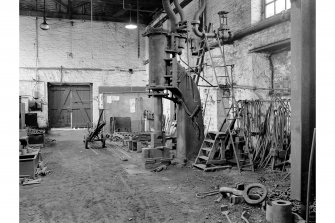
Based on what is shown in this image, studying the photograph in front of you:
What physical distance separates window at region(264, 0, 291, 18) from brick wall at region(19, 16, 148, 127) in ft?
41.1

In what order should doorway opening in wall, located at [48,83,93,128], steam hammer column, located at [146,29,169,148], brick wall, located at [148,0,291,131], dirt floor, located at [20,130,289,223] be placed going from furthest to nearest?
doorway opening in wall, located at [48,83,93,128]
brick wall, located at [148,0,291,131]
steam hammer column, located at [146,29,169,148]
dirt floor, located at [20,130,289,223]

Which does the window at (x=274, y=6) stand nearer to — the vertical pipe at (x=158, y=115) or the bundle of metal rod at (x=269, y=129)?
the bundle of metal rod at (x=269, y=129)

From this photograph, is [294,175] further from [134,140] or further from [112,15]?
[112,15]

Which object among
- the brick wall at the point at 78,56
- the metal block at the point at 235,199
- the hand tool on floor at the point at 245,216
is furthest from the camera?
the brick wall at the point at 78,56

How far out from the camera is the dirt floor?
473 centimetres

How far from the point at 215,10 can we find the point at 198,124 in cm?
574

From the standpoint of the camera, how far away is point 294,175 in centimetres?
463

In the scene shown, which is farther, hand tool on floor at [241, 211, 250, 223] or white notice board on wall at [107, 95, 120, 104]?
white notice board on wall at [107, 95, 120, 104]

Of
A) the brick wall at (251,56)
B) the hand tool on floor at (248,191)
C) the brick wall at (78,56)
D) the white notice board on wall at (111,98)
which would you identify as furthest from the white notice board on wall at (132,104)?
the hand tool on floor at (248,191)

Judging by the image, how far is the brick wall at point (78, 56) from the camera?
61.6ft

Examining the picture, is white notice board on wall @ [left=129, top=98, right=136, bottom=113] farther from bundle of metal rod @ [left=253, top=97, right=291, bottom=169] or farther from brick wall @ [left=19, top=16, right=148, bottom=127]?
bundle of metal rod @ [left=253, top=97, right=291, bottom=169]

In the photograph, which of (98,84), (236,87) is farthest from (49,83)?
(236,87)

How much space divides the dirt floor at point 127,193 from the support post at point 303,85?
93cm

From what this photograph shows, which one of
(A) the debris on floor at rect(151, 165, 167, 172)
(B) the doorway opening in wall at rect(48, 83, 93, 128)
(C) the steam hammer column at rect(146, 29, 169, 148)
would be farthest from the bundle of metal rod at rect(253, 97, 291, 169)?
(B) the doorway opening in wall at rect(48, 83, 93, 128)
